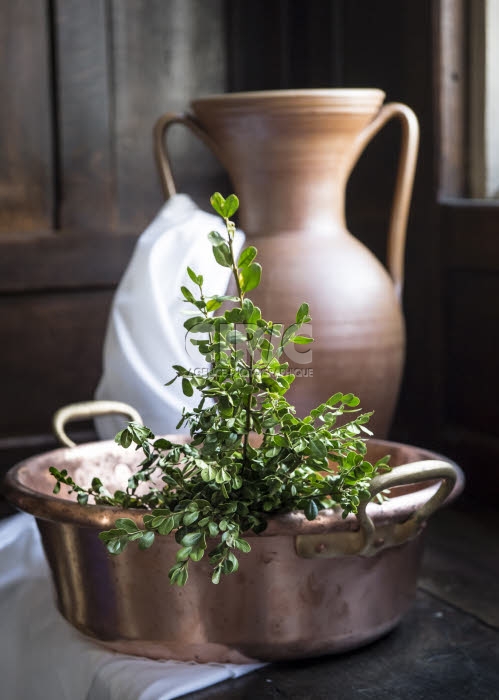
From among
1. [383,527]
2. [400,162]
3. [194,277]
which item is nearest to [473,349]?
[400,162]

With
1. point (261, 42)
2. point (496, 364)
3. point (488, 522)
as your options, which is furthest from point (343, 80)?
point (488, 522)

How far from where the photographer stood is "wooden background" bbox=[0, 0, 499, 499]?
1654mm

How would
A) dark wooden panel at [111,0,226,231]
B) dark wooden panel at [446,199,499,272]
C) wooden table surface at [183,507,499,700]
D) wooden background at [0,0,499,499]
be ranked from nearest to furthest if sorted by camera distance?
wooden table surface at [183,507,499,700] < dark wooden panel at [446,199,499,272] < wooden background at [0,0,499,499] < dark wooden panel at [111,0,226,231]

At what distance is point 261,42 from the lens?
6.63 ft

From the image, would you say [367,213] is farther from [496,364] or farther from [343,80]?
[496,364]

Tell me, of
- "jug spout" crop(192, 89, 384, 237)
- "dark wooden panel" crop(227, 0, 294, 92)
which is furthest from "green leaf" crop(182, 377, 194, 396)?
"dark wooden panel" crop(227, 0, 294, 92)

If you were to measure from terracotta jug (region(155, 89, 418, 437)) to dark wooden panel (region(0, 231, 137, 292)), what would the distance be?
0.63m

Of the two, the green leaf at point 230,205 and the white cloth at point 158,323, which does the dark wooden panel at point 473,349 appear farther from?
the green leaf at point 230,205

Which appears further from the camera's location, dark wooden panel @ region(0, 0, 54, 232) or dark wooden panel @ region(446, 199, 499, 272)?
dark wooden panel @ region(0, 0, 54, 232)

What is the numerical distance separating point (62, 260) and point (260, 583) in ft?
4.01

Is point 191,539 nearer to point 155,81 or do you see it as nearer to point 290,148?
point 290,148

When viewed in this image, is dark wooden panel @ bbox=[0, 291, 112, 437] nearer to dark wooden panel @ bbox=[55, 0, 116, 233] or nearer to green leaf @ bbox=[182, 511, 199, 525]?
dark wooden panel @ bbox=[55, 0, 116, 233]

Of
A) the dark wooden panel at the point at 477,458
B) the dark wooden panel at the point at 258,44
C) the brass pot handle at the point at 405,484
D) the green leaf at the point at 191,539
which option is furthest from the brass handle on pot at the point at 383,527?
the dark wooden panel at the point at 258,44

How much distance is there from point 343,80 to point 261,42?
236 millimetres
